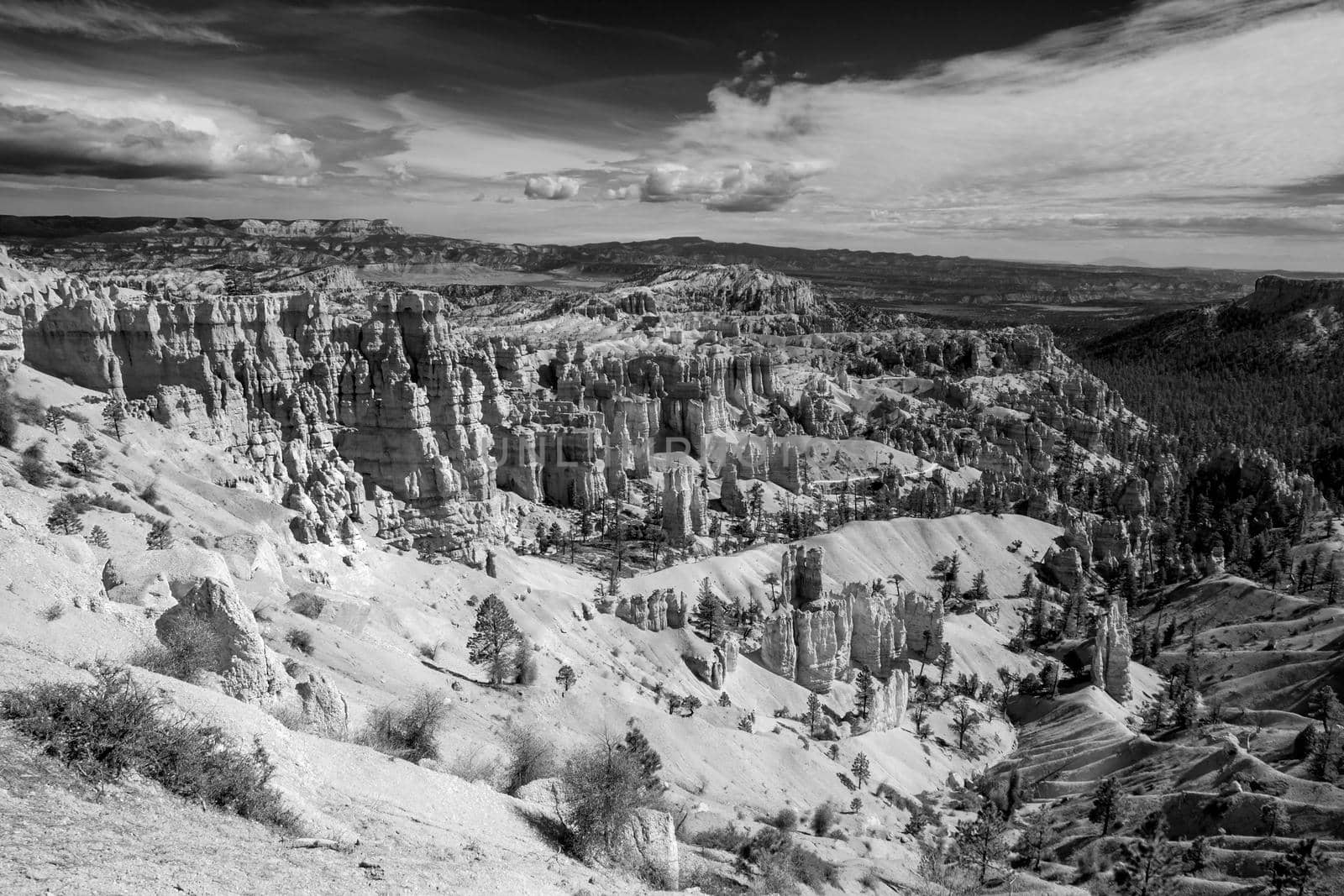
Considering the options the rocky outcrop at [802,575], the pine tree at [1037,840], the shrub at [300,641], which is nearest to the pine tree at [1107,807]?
the pine tree at [1037,840]

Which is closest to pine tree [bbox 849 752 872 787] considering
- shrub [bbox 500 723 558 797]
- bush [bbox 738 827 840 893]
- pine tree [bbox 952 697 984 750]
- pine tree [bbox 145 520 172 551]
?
bush [bbox 738 827 840 893]

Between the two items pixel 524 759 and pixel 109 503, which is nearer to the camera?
pixel 524 759

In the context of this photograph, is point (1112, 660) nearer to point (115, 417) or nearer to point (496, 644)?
point (496, 644)

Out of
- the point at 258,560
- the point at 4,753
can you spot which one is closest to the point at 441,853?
the point at 4,753

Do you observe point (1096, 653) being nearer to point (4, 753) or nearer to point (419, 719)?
point (419, 719)

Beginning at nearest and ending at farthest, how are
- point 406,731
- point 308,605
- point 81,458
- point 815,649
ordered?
1. point 406,731
2. point 308,605
3. point 81,458
4. point 815,649

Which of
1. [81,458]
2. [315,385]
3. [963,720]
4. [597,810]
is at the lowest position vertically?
[963,720]

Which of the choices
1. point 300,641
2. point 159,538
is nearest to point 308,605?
point 300,641

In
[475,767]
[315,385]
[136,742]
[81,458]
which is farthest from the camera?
[315,385]
